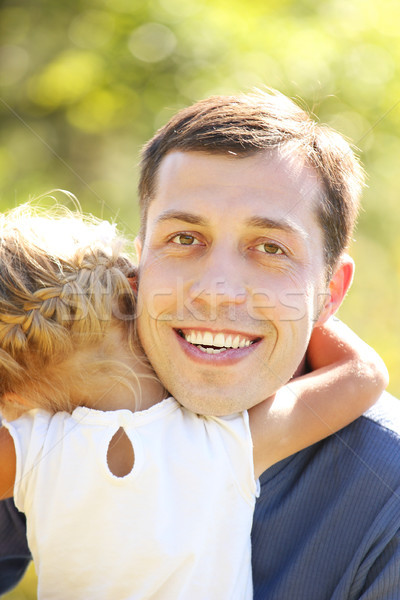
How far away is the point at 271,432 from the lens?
6.77ft

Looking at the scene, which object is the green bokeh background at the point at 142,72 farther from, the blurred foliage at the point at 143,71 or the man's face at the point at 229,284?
the man's face at the point at 229,284

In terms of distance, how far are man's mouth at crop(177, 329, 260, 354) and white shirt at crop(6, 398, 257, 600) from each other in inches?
10.4

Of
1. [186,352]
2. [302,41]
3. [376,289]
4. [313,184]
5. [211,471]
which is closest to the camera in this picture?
[211,471]

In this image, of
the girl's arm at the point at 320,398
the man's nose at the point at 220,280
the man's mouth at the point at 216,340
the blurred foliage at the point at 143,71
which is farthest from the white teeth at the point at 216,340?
the blurred foliage at the point at 143,71

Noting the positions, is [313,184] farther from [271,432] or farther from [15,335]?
[15,335]

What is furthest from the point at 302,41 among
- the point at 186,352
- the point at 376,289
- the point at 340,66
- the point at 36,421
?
the point at 36,421

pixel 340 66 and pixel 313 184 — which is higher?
pixel 340 66

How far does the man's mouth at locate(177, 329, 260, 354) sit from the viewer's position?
2.03m

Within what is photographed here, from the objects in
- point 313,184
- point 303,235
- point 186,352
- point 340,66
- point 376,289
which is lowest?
point 376,289

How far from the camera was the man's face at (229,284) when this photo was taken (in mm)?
2000

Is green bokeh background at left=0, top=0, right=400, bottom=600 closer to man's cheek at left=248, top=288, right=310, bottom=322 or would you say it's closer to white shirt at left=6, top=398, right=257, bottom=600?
man's cheek at left=248, top=288, right=310, bottom=322

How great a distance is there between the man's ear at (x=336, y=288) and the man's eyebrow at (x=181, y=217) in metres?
0.53

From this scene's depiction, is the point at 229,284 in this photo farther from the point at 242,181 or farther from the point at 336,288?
the point at 336,288

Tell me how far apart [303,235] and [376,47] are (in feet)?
10.8
